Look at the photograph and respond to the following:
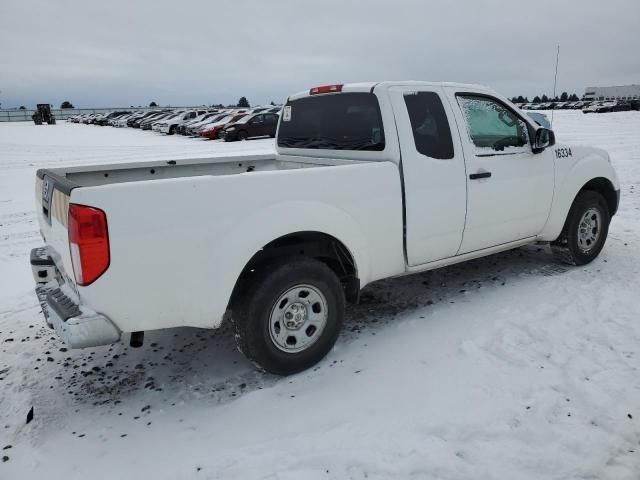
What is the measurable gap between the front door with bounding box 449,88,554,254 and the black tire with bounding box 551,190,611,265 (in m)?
0.51

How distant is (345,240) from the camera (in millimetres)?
3498

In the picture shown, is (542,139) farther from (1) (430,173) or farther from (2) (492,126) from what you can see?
(1) (430,173)

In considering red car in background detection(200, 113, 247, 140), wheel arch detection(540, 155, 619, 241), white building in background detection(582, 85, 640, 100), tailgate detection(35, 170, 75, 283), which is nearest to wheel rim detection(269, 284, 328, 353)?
tailgate detection(35, 170, 75, 283)

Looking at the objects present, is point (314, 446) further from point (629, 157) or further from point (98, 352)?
point (629, 157)

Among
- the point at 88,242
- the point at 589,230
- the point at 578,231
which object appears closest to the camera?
the point at 88,242

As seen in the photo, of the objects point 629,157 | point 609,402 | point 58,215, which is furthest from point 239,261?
point 629,157

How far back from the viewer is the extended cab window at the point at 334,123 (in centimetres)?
403

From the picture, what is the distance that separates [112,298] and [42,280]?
1.00m

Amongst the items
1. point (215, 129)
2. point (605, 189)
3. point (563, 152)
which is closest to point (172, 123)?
point (215, 129)

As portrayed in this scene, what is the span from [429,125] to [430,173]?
1.42ft

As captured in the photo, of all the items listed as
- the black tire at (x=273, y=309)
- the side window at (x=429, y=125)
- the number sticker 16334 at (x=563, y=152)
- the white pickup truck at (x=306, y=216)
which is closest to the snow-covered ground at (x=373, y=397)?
the black tire at (x=273, y=309)

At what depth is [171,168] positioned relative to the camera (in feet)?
15.2

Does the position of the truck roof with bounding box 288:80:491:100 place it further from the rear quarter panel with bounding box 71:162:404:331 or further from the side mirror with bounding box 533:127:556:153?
the rear quarter panel with bounding box 71:162:404:331

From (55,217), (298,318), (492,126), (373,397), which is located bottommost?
(373,397)
